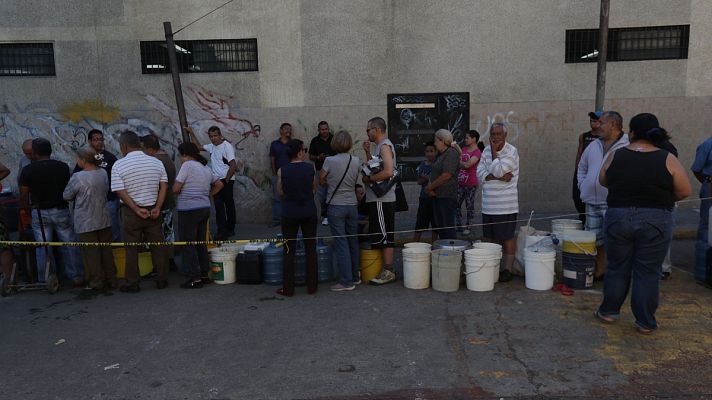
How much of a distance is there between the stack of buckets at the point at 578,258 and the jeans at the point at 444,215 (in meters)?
1.37

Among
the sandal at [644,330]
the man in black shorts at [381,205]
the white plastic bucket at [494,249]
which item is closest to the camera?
the sandal at [644,330]

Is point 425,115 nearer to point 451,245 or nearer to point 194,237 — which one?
point 451,245

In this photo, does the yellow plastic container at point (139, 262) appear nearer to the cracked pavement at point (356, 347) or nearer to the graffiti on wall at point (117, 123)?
the cracked pavement at point (356, 347)

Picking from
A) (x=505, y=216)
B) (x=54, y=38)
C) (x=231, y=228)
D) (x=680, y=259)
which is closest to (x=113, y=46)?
(x=54, y=38)

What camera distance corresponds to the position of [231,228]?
31.9 ft

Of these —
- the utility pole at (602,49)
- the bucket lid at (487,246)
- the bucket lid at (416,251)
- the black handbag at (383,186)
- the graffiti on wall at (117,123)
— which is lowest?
the bucket lid at (416,251)

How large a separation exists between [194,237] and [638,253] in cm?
483

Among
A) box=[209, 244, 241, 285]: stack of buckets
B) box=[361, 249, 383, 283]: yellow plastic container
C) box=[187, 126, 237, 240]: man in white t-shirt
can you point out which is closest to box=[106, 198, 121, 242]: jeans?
box=[209, 244, 241, 285]: stack of buckets

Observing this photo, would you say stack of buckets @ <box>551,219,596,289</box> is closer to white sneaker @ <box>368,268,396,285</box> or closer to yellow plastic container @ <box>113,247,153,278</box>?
white sneaker @ <box>368,268,396,285</box>

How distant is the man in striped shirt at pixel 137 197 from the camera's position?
626cm

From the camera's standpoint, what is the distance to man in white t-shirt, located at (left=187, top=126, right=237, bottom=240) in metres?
9.45

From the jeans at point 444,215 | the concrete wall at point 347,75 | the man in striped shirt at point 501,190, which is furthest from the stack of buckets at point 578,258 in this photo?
the concrete wall at point 347,75

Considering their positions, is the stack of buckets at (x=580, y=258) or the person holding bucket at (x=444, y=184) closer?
the stack of buckets at (x=580, y=258)

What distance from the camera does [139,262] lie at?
7.18m
